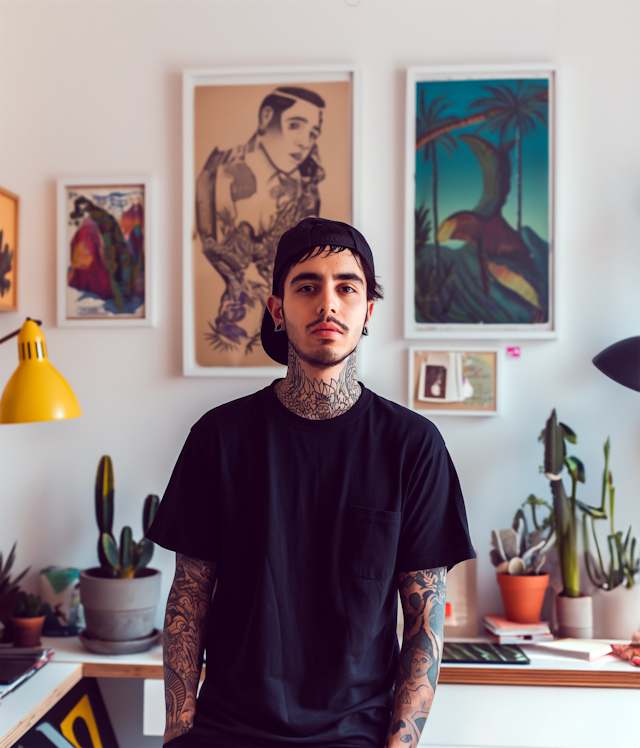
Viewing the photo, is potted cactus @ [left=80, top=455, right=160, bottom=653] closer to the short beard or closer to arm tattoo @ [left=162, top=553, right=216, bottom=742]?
arm tattoo @ [left=162, top=553, right=216, bottom=742]

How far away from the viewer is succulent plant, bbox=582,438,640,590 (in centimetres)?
171

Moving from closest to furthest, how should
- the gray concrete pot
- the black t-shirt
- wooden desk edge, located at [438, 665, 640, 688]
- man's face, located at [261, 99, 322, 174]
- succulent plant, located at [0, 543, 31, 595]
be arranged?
the black t-shirt < wooden desk edge, located at [438, 665, 640, 688] < the gray concrete pot < succulent plant, located at [0, 543, 31, 595] < man's face, located at [261, 99, 322, 174]

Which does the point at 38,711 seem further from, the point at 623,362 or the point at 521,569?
the point at 623,362

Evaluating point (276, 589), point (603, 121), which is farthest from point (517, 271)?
point (276, 589)

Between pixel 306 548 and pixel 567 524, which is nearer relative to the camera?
pixel 306 548

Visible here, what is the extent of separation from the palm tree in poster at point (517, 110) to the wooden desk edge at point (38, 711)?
168 cm

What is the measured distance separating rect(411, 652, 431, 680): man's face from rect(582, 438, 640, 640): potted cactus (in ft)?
2.66

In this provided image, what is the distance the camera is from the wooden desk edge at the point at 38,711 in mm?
1265

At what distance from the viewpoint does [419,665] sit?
3.70 feet

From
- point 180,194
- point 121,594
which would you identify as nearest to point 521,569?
point 121,594

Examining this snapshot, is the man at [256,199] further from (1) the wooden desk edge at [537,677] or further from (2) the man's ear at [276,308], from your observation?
(1) the wooden desk edge at [537,677]

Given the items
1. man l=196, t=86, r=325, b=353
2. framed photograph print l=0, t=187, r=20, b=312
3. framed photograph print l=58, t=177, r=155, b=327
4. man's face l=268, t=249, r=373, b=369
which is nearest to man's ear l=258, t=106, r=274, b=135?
man l=196, t=86, r=325, b=353

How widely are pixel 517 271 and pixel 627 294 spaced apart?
12.8 inches

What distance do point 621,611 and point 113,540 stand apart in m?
1.38
